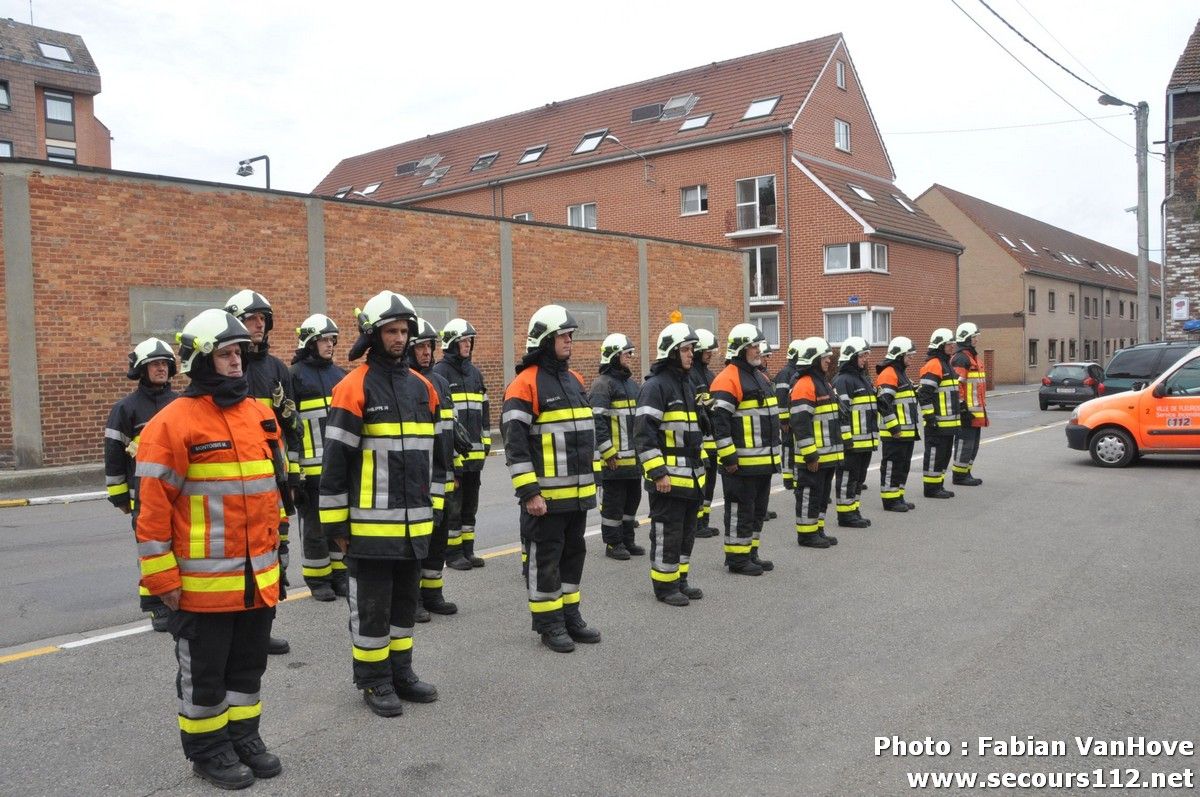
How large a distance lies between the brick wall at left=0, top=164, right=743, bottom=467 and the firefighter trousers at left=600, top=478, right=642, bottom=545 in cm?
1010

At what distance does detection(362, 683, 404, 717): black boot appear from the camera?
4613mm

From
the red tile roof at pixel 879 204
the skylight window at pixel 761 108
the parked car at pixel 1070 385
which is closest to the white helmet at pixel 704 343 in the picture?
the parked car at pixel 1070 385

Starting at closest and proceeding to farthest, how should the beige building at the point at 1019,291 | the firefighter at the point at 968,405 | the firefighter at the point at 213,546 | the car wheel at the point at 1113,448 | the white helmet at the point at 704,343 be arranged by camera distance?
the firefighter at the point at 213,546, the white helmet at the point at 704,343, the firefighter at the point at 968,405, the car wheel at the point at 1113,448, the beige building at the point at 1019,291

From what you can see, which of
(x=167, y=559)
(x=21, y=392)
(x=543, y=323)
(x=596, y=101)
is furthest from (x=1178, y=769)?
(x=596, y=101)

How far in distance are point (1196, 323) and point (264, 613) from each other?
31.2 metres

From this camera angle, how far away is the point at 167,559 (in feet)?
12.3

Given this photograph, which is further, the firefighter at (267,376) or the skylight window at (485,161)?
the skylight window at (485,161)

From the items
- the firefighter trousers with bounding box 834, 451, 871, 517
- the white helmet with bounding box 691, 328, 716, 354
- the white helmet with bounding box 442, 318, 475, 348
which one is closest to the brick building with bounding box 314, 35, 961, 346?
the firefighter trousers with bounding box 834, 451, 871, 517

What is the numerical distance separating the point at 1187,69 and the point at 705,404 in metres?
33.4

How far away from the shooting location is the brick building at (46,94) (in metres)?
48.1

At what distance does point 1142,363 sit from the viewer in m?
19.2

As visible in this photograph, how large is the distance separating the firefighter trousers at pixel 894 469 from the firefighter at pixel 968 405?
1.89 meters

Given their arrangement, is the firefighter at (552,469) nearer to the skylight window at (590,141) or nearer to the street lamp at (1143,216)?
the street lamp at (1143,216)

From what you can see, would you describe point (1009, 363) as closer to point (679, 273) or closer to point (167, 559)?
point (679, 273)
